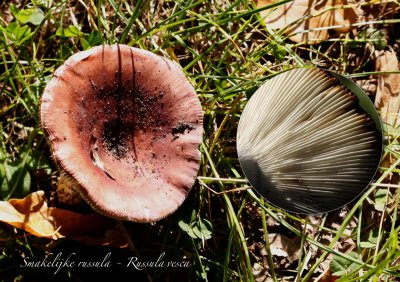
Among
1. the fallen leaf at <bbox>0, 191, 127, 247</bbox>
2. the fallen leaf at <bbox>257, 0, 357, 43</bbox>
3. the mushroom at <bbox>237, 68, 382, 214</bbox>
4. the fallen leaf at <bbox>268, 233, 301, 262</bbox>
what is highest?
the fallen leaf at <bbox>257, 0, 357, 43</bbox>

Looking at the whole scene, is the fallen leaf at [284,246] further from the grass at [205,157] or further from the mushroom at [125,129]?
the mushroom at [125,129]

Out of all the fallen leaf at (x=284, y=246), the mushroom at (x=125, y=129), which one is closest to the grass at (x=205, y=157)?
the fallen leaf at (x=284, y=246)

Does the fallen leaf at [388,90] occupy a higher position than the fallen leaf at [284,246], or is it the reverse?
the fallen leaf at [388,90]

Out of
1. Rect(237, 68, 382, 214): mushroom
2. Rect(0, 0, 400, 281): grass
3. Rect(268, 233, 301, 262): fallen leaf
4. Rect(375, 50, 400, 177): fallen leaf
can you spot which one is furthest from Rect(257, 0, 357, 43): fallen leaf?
Rect(268, 233, 301, 262): fallen leaf

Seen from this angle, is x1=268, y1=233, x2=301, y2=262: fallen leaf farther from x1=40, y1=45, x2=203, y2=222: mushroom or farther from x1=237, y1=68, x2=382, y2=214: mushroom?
x1=40, y1=45, x2=203, y2=222: mushroom

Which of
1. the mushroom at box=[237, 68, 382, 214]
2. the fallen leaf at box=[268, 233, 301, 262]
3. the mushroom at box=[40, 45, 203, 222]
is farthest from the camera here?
the fallen leaf at box=[268, 233, 301, 262]

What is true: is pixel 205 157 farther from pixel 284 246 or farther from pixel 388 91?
pixel 388 91
